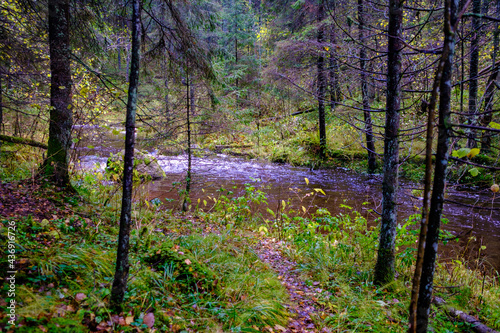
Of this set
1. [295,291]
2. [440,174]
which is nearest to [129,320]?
[295,291]

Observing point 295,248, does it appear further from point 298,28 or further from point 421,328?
point 298,28

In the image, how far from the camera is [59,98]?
5.09 metres

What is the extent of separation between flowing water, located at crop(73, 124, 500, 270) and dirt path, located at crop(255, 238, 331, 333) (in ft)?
5.41

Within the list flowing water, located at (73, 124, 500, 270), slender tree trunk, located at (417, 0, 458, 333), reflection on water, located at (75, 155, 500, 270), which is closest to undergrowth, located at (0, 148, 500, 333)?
slender tree trunk, located at (417, 0, 458, 333)

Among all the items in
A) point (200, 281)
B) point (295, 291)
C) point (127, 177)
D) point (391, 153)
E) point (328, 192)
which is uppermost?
point (391, 153)

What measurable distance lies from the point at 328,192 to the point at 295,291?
20.1 ft

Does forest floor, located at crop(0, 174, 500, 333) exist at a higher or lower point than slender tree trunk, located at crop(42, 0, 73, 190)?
lower

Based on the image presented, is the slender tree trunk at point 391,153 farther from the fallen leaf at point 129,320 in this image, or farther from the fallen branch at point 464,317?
the fallen leaf at point 129,320

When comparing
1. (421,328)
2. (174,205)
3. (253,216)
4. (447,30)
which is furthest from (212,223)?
(447,30)

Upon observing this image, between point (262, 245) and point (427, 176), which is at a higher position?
point (427, 176)

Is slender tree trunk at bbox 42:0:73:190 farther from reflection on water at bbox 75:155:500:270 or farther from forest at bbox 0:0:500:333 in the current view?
reflection on water at bbox 75:155:500:270

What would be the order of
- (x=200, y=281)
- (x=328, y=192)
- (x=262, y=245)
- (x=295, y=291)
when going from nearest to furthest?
(x=200, y=281) → (x=295, y=291) → (x=262, y=245) → (x=328, y=192)

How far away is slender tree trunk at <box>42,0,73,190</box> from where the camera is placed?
492 cm

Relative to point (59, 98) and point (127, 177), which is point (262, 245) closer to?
point (127, 177)
